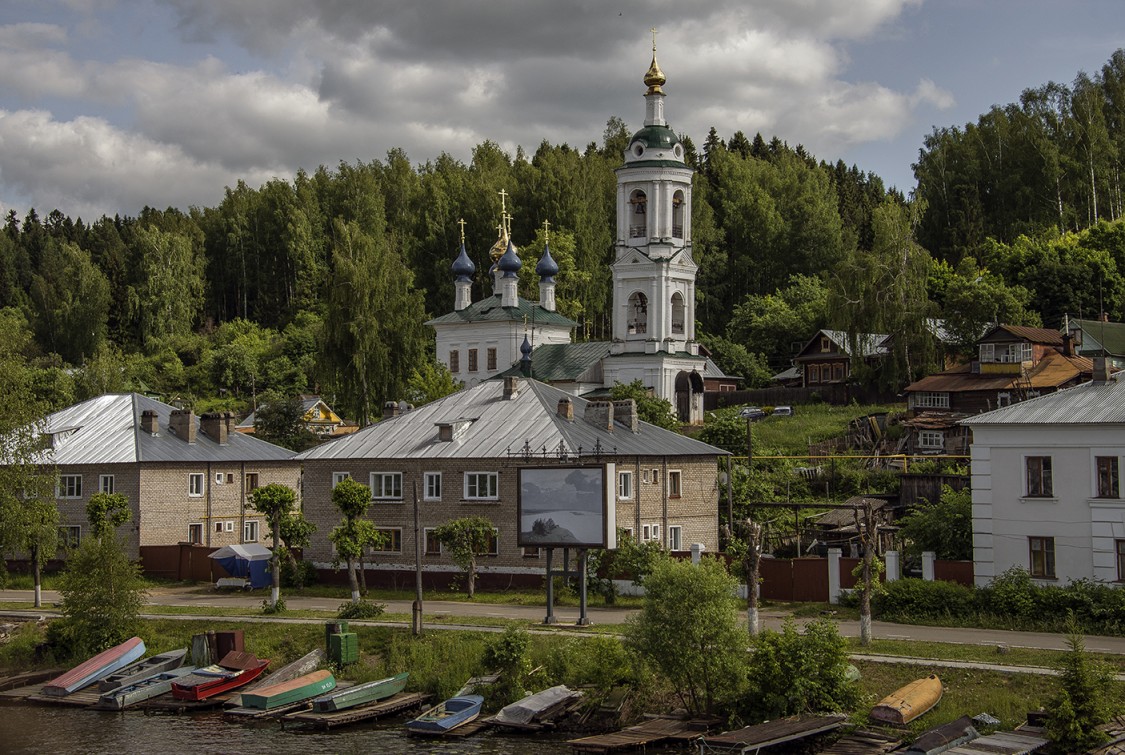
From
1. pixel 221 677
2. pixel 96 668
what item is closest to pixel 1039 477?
pixel 221 677

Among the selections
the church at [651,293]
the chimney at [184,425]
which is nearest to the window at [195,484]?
the chimney at [184,425]

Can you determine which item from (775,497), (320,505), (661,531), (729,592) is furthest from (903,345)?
(729,592)

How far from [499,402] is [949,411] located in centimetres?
2820

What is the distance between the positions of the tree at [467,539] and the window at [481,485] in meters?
1.36

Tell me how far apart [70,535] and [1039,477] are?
3761cm

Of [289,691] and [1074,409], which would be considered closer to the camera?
[289,691]

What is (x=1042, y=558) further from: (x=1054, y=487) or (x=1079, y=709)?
(x=1079, y=709)

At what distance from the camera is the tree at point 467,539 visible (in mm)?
45125

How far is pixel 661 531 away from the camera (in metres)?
49.4

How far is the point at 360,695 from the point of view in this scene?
113 ft

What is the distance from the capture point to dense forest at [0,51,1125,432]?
80.2 metres

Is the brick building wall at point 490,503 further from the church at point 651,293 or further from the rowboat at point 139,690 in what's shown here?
the church at point 651,293

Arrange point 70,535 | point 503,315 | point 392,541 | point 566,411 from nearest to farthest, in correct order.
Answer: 1. point 392,541
2. point 566,411
3. point 70,535
4. point 503,315

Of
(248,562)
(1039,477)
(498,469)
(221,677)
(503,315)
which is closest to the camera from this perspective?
(221,677)
